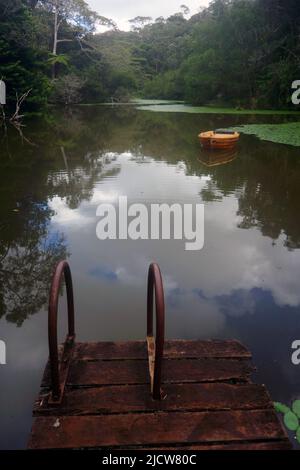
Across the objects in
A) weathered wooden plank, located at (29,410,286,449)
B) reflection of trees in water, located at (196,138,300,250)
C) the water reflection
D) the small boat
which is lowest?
weathered wooden plank, located at (29,410,286,449)

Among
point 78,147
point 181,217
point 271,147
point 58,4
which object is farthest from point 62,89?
point 181,217

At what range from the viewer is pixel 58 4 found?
120 ft

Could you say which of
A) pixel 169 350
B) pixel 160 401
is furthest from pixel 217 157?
pixel 160 401

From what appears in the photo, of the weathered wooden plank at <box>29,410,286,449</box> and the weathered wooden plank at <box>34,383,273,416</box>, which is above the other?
the weathered wooden plank at <box>34,383,273,416</box>

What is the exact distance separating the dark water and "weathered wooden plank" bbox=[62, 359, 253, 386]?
634 mm

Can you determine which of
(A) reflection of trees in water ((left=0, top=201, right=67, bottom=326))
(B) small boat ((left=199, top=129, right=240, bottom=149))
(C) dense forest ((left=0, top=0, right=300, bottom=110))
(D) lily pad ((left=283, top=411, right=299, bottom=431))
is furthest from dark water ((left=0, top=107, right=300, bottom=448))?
(C) dense forest ((left=0, top=0, right=300, bottom=110))

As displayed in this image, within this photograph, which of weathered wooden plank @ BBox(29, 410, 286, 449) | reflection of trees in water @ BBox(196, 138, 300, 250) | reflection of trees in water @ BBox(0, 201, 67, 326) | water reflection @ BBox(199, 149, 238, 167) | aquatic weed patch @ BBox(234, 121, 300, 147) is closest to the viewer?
weathered wooden plank @ BBox(29, 410, 286, 449)

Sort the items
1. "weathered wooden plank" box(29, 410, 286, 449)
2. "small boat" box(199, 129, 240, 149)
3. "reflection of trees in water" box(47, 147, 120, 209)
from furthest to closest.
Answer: "small boat" box(199, 129, 240, 149) → "reflection of trees in water" box(47, 147, 120, 209) → "weathered wooden plank" box(29, 410, 286, 449)

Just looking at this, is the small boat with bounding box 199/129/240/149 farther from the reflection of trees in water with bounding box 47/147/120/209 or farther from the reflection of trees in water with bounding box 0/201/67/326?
the reflection of trees in water with bounding box 0/201/67/326

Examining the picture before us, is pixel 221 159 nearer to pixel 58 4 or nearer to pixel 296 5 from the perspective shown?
pixel 296 5

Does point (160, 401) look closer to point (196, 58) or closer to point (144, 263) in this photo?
point (144, 263)

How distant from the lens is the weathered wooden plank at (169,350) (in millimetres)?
3113

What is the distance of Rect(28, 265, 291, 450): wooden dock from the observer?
2.30 m

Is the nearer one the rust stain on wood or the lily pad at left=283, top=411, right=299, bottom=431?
the rust stain on wood
